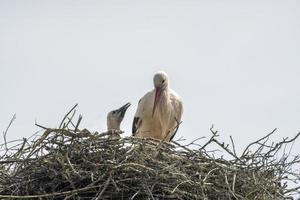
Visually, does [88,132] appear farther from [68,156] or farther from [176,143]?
[176,143]

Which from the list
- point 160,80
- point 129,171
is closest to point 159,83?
point 160,80

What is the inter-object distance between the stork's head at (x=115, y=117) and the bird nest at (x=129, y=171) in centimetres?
201

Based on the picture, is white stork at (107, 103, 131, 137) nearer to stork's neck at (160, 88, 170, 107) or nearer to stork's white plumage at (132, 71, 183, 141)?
stork's white plumage at (132, 71, 183, 141)

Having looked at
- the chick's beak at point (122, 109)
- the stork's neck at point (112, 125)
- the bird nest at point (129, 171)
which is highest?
the chick's beak at point (122, 109)

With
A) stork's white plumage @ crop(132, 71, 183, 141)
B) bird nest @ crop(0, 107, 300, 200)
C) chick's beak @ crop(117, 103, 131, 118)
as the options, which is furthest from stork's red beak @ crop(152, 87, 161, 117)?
bird nest @ crop(0, 107, 300, 200)

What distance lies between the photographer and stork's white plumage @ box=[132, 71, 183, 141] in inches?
294

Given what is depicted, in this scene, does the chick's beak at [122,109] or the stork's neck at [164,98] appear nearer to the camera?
the stork's neck at [164,98]

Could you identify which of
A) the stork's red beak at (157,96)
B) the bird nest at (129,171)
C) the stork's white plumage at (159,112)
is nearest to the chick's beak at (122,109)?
the stork's white plumage at (159,112)

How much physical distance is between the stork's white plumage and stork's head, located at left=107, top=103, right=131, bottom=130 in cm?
12

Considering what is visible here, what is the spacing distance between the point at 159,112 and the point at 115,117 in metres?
0.40

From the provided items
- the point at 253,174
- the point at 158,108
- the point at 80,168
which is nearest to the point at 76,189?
the point at 80,168

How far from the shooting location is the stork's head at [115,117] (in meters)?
7.59

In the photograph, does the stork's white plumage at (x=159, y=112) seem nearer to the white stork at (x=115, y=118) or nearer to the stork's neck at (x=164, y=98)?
the stork's neck at (x=164, y=98)

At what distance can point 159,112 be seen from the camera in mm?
7520
